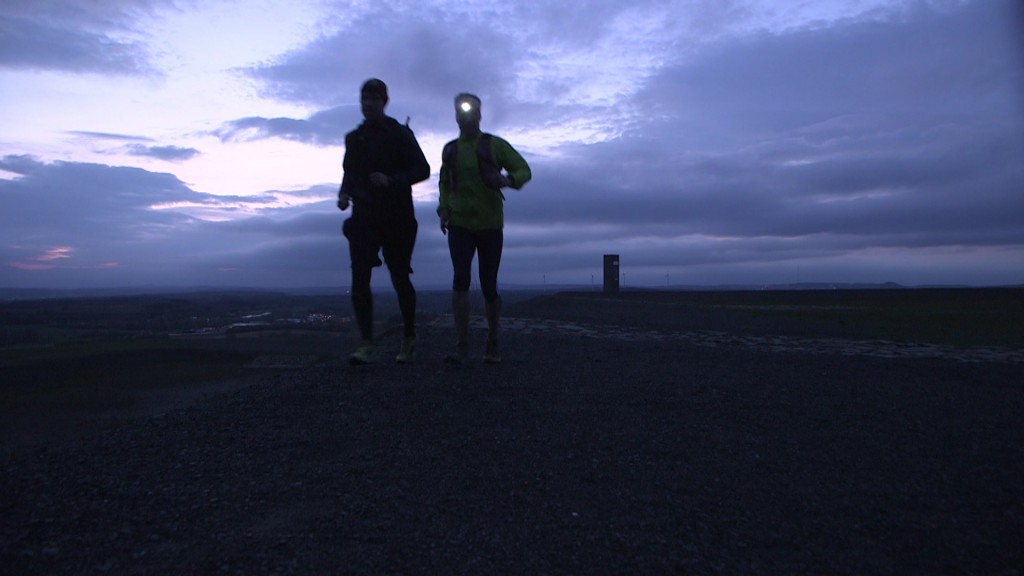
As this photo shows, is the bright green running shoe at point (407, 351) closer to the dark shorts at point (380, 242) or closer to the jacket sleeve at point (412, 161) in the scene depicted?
the dark shorts at point (380, 242)

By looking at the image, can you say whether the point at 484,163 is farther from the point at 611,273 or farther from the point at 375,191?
the point at 611,273

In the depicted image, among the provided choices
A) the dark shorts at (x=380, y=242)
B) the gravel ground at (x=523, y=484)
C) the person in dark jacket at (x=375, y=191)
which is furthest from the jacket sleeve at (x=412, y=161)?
the gravel ground at (x=523, y=484)

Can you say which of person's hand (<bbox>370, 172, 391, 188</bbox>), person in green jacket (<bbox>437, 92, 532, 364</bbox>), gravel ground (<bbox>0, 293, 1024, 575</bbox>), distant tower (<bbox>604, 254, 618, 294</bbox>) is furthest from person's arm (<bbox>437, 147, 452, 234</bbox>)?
distant tower (<bbox>604, 254, 618, 294</bbox>)

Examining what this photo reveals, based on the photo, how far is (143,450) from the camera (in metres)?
3.33

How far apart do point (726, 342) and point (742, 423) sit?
5.86 meters

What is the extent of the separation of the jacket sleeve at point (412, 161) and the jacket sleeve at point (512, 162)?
1.98 ft

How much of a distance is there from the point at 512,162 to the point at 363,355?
6.72ft

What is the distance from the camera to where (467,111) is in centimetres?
652

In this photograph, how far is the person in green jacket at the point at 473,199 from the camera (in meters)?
6.46

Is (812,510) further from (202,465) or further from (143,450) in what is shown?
(143,450)

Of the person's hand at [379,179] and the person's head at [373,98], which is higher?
the person's head at [373,98]

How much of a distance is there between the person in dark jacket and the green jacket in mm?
243

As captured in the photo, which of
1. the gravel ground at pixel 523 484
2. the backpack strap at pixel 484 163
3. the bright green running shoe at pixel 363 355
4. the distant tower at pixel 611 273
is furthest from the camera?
the distant tower at pixel 611 273

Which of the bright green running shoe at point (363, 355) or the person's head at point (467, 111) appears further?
the person's head at point (467, 111)
